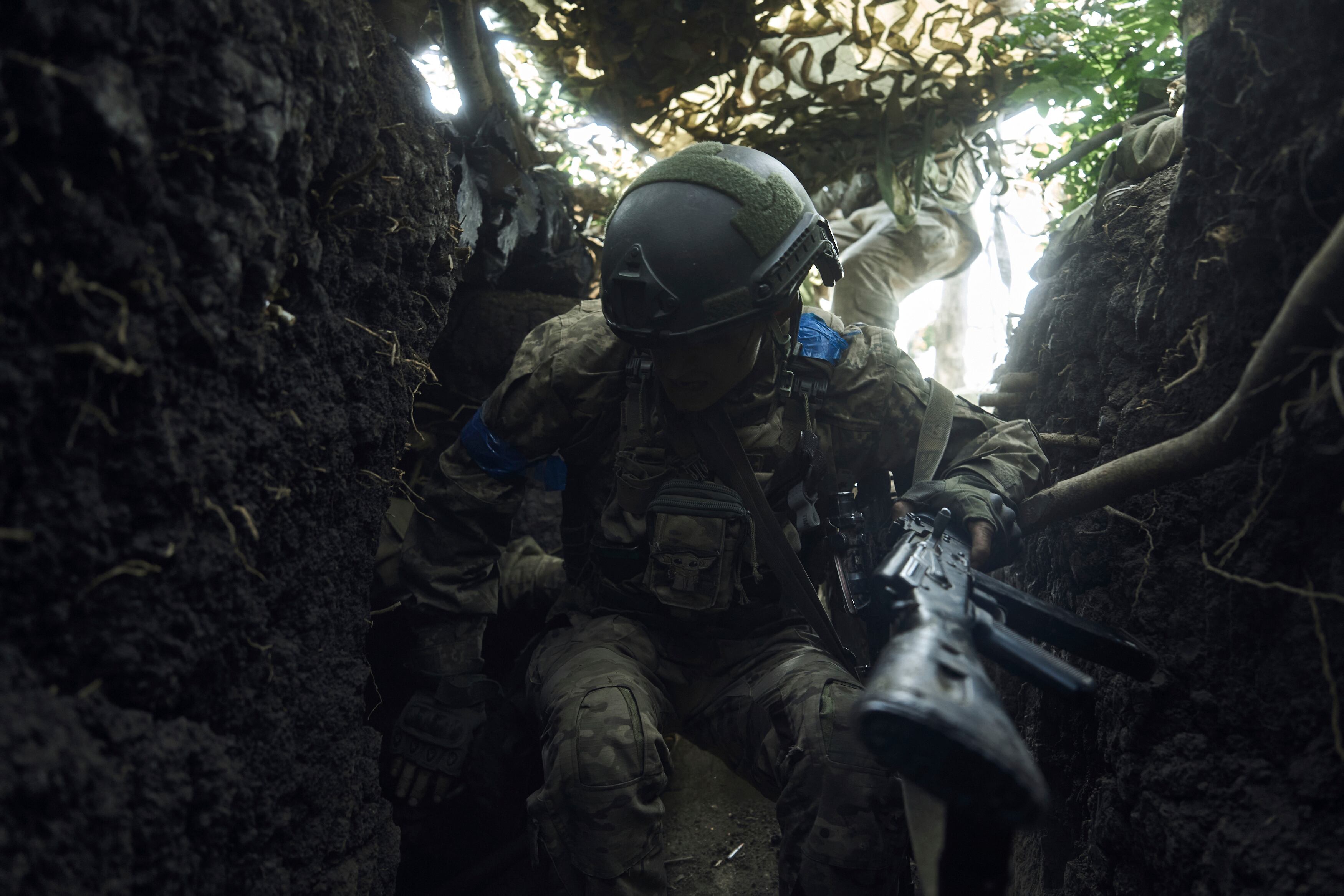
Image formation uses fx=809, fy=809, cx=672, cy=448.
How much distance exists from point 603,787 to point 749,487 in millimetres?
821

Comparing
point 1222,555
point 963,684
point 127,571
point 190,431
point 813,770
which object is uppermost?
point 190,431

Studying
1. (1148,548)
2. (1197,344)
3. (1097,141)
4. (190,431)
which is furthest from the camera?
(1097,141)

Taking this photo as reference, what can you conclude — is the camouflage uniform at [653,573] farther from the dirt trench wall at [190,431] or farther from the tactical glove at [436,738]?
the dirt trench wall at [190,431]

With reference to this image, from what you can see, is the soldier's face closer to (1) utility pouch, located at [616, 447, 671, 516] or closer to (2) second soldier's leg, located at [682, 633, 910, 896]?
(1) utility pouch, located at [616, 447, 671, 516]

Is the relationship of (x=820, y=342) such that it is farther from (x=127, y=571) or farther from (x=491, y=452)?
(x=127, y=571)

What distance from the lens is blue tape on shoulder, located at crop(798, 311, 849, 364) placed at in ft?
7.41

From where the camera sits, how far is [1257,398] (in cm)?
123

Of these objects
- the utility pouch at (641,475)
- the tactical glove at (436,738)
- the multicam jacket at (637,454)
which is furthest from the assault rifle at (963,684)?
the tactical glove at (436,738)

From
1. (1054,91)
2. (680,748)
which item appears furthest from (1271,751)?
(1054,91)

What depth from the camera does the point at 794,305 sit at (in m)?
2.17

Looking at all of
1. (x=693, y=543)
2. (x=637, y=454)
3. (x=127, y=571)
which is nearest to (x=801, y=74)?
(x=637, y=454)

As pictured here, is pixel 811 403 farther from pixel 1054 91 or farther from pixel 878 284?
pixel 878 284

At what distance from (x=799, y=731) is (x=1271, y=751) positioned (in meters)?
0.92

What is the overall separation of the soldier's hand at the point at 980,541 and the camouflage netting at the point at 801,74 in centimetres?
208
